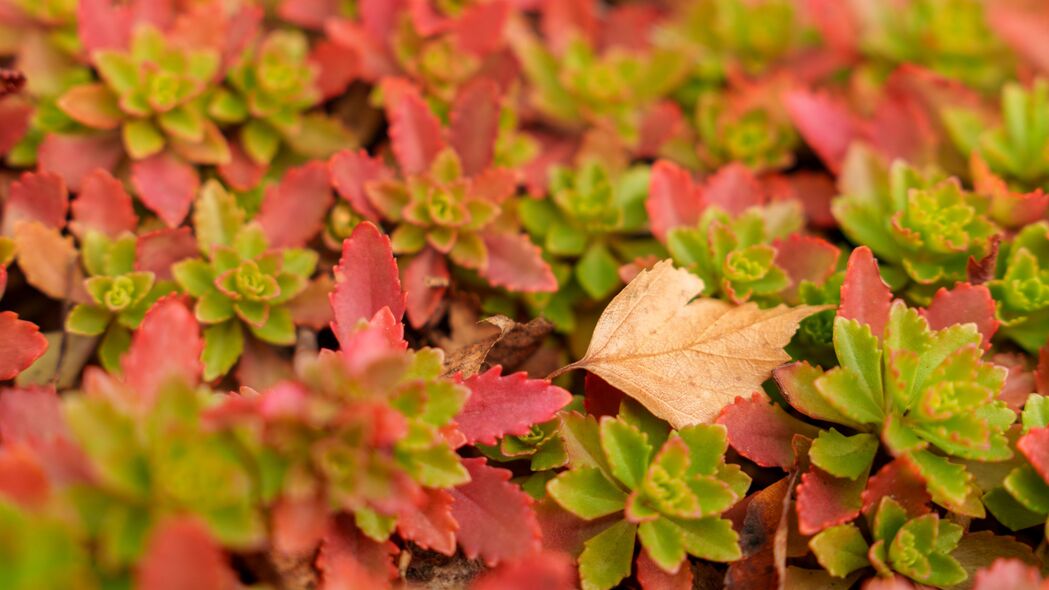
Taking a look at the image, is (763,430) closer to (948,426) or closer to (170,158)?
(948,426)

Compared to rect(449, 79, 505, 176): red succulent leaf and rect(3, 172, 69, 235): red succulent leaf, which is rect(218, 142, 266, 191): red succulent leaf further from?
rect(449, 79, 505, 176): red succulent leaf

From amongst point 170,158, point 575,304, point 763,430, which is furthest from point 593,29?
point 763,430

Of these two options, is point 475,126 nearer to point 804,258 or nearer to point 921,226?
point 804,258

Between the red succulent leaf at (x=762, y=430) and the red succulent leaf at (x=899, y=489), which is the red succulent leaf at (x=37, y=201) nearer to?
the red succulent leaf at (x=762, y=430)

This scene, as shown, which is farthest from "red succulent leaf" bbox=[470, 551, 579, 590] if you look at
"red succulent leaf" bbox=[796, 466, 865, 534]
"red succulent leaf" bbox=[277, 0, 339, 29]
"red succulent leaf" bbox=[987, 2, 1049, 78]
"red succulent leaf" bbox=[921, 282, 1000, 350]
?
"red succulent leaf" bbox=[987, 2, 1049, 78]

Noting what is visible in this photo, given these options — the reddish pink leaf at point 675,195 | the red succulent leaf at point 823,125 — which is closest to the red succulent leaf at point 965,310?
the reddish pink leaf at point 675,195

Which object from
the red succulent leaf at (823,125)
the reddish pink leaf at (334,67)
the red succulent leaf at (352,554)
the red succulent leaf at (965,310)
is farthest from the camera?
the red succulent leaf at (823,125)
